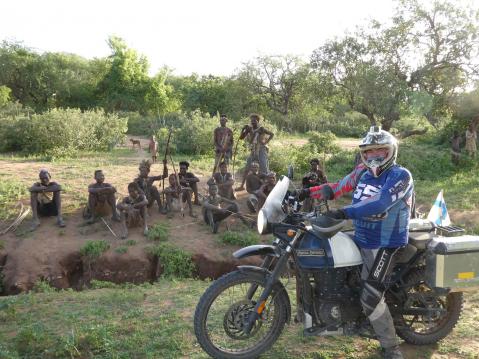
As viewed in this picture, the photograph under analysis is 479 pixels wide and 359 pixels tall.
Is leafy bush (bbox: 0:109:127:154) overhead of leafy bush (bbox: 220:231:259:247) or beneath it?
overhead

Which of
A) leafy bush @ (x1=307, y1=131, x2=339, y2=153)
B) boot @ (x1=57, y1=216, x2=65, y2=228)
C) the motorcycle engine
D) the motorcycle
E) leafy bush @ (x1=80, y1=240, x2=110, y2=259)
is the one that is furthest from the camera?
leafy bush @ (x1=307, y1=131, x2=339, y2=153)

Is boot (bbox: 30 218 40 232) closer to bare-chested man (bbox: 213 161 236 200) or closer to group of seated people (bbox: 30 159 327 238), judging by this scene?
group of seated people (bbox: 30 159 327 238)

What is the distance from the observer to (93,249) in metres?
7.64

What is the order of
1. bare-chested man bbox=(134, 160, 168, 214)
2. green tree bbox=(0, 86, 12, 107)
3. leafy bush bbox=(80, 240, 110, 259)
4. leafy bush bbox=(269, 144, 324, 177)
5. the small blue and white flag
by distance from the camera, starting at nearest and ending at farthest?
1. the small blue and white flag
2. leafy bush bbox=(80, 240, 110, 259)
3. bare-chested man bbox=(134, 160, 168, 214)
4. leafy bush bbox=(269, 144, 324, 177)
5. green tree bbox=(0, 86, 12, 107)

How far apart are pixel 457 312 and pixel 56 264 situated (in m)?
6.08

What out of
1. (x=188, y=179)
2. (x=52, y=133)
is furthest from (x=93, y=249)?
(x=52, y=133)

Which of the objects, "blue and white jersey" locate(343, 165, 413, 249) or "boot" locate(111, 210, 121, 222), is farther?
"boot" locate(111, 210, 121, 222)

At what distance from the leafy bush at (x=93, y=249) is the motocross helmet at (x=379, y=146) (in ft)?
18.1

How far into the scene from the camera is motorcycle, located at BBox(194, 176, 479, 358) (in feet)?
11.2

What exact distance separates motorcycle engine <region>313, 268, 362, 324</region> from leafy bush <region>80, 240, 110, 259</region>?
505 cm

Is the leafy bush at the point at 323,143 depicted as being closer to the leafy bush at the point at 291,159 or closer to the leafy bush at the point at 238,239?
the leafy bush at the point at 291,159

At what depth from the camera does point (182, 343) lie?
12.5 feet

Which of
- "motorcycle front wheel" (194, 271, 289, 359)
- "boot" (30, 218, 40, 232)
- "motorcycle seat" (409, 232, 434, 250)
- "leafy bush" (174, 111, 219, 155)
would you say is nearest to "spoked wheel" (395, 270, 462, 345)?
"motorcycle seat" (409, 232, 434, 250)

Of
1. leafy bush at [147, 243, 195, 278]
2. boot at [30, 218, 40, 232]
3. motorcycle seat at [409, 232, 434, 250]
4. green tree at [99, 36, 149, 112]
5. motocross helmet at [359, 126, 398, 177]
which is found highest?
green tree at [99, 36, 149, 112]
